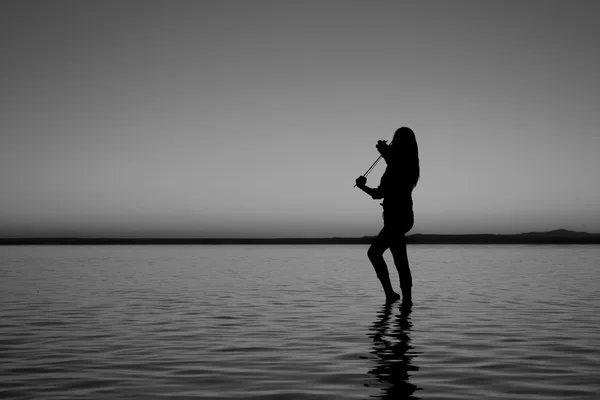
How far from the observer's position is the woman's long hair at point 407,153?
10.8 metres

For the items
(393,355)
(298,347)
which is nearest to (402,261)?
(298,347)

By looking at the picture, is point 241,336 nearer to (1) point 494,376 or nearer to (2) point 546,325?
(1) point 494,376

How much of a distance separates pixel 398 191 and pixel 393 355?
15.4 feet

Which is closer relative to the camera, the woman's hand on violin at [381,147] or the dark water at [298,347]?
the dark water at [298,347]

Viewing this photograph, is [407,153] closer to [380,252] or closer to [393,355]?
[380,252]

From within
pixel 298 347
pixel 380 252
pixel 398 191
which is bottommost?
pixel 298 347

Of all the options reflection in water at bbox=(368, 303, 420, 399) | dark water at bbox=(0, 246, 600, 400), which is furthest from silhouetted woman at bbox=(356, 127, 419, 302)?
reflection in water at bbox=(368, 303, 420, 399)

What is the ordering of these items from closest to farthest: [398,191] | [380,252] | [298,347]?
1. [298,347]
2. [398,191]
3. [380,252]

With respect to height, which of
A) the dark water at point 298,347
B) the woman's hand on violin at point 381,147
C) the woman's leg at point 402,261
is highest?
the woman's hand on violin at point 381,147

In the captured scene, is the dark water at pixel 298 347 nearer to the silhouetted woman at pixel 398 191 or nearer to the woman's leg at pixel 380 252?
the woman's leg at pixel 380 252

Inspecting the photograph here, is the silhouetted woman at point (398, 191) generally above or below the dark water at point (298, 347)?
above

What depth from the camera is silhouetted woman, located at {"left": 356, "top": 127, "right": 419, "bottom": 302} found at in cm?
1073

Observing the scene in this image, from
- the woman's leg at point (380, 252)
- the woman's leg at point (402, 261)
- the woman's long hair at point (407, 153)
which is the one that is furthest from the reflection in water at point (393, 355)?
the woman's long hair at point (407, 153)

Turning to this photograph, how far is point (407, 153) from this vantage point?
10.8 meters
